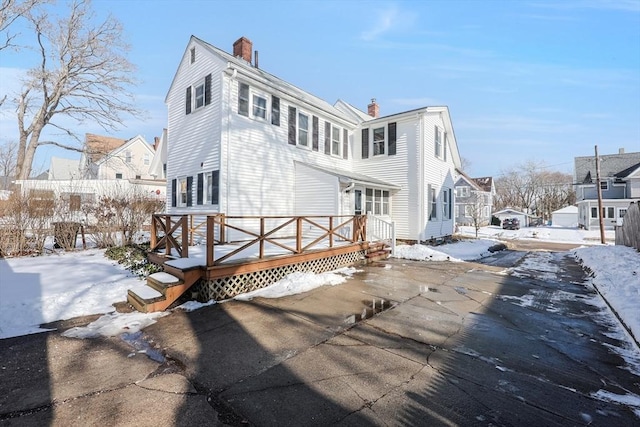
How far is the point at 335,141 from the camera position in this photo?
14766 mm

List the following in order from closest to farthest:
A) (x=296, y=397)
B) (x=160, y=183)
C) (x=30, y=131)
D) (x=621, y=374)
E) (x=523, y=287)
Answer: (x=296, y=397) < (x=621, y=374) < (x=523, y=287) < (x=30, y=131) < (x=160, y=183)

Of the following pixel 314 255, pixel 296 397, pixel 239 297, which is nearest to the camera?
pixel 296 397

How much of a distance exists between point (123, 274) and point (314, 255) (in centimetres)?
467

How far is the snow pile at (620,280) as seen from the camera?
4.60 m

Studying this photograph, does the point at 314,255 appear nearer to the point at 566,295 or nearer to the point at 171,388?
the point at 171,388

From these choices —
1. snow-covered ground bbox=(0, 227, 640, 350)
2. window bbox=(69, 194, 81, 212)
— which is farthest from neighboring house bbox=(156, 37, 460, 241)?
snow-covered ground bbox=(0, 227, 640, 350)

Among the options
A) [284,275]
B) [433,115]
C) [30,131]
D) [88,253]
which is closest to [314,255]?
[284,275]

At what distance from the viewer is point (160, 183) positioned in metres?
24.3

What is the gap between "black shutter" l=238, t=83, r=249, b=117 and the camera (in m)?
10.5

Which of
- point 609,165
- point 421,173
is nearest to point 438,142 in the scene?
point 421,173

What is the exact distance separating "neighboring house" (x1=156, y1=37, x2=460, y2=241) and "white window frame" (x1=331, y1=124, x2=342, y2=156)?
0.17 feet

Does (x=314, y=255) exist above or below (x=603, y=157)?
below

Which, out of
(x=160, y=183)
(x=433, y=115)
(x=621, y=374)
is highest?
(x=433, y=115)

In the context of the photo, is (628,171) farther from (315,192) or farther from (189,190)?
(189,190)
